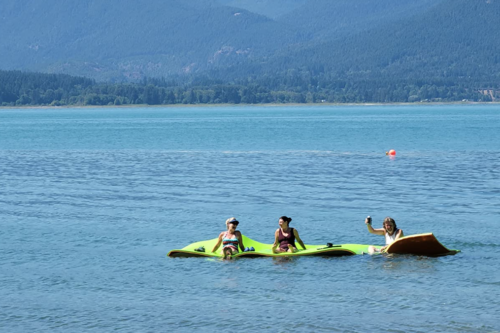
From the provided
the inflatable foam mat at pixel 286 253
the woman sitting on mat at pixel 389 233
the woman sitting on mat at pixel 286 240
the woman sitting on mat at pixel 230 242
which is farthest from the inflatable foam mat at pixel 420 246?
the woman sitting on mat at pixel 230 242

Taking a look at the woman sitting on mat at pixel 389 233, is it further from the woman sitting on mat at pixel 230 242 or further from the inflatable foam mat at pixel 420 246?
the woman sitting on mat at pixel 230 242

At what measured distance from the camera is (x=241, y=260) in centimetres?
3022

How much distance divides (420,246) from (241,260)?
5.73 m

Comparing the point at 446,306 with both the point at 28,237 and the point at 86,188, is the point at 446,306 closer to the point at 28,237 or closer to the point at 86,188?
the point at 28,237

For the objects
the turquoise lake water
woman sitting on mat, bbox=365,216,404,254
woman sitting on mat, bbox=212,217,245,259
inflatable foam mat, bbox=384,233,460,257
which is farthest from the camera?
woman sitting on mat, bbox=365,216,404,254

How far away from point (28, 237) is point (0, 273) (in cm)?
648

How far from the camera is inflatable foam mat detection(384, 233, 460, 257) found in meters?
30.0

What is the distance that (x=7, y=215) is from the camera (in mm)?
41438

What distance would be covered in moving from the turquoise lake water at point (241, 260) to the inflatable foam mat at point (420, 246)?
378 mm

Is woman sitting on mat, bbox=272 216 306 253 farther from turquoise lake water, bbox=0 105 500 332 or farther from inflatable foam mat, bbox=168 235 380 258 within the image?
turquoise lake water, bbox=0 105 500 332

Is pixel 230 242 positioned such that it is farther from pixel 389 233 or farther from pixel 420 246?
pixel 420 246

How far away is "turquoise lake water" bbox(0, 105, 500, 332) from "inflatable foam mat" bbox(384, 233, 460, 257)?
378mm

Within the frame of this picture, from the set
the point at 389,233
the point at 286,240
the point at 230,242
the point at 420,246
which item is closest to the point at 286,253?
the point at 286,240

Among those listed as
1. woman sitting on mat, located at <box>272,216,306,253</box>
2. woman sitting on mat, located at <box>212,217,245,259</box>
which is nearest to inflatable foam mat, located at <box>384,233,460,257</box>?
woman sitting on mat, located at <box>272,216,306,253</box>
